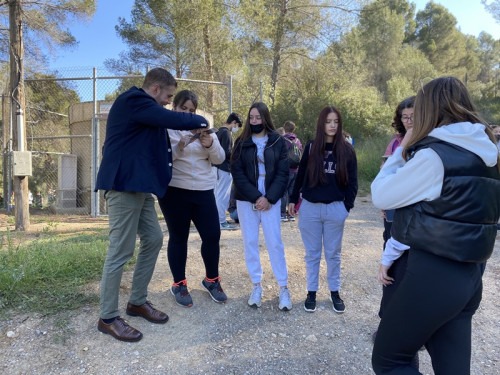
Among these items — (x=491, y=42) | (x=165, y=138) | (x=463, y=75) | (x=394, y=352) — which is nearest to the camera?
(x=394, y=352)

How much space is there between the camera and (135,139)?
266cm

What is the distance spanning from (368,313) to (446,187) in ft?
7.14

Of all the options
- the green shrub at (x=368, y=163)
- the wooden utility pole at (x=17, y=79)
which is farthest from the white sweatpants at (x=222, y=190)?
the green shrub at (x=368, y=163)

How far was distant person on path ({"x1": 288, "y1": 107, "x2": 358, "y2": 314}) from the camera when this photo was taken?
3268mm

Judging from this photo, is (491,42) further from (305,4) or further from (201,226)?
(201,226)

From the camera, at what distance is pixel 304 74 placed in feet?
63.7

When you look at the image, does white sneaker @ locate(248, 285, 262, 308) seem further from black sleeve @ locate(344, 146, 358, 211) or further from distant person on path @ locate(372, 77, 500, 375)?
distant person on path @ locate(372, 77, 500, 375)

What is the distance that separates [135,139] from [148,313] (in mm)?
1400

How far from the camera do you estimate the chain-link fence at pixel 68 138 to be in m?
8.41

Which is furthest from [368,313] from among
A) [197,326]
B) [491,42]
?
[491,42]

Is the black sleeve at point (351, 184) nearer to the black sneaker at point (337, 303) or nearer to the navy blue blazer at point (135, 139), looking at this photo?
→ the black sneaker at point (337, 303)

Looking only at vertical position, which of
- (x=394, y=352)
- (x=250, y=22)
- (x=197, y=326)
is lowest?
(x=197, y=326)

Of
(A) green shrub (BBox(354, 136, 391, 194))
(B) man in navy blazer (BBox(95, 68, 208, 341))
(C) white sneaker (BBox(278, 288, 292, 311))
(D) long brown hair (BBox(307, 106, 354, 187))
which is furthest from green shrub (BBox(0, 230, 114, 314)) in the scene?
(A) green shrub (BBox(354, 136, 391, 194))

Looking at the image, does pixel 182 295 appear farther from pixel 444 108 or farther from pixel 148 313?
pixel 444 108
